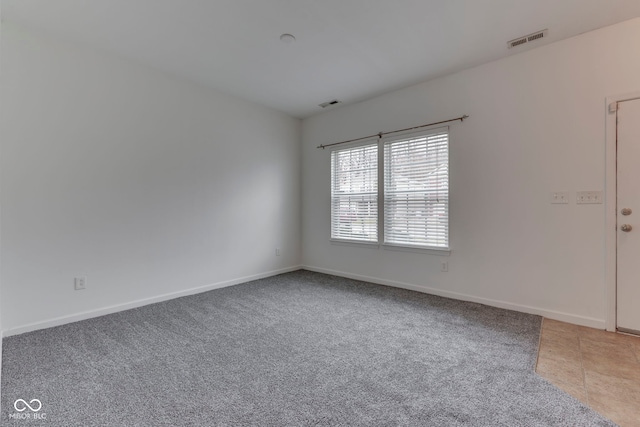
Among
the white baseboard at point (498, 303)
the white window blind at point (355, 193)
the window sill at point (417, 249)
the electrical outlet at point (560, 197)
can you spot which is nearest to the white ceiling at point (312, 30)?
the white window blind at point (355, 193)

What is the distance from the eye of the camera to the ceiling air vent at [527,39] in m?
2.88

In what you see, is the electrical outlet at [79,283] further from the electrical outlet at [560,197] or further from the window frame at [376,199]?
the electrical outlet at [560,197]

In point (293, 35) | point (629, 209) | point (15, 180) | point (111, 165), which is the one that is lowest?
point (629, 209)

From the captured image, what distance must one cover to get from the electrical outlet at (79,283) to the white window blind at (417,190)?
3474 mm

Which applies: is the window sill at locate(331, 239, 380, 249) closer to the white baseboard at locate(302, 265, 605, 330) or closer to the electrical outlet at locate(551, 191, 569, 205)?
the white baseboard at locate(302, 265, 605, 330)

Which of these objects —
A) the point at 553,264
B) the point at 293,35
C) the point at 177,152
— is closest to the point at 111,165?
the point at 177,152

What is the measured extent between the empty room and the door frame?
0.04 ft

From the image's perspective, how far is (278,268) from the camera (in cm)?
505

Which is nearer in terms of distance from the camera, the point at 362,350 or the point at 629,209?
the point at 362,350

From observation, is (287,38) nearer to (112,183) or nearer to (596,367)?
(112,183)

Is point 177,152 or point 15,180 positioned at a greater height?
point 177,152

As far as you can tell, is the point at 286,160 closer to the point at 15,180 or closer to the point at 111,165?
the point at 111,165

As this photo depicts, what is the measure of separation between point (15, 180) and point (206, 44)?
82.5 inches

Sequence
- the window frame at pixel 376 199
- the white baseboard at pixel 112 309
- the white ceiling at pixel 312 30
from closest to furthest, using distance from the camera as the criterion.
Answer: the white ceiling at pixel 312 30 < the white baseboard at pixel 112 309 < the window frame at pixel 376 199
